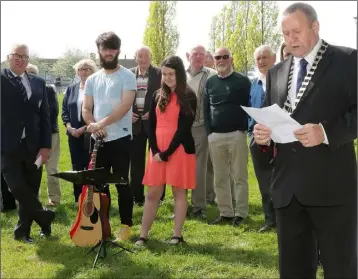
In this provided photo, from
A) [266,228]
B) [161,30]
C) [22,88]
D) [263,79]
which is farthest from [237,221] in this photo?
[161,30]

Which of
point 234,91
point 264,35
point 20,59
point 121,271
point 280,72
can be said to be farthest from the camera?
point 264,35

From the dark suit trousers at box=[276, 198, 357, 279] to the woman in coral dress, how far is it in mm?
2591

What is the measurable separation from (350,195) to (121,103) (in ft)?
10.9

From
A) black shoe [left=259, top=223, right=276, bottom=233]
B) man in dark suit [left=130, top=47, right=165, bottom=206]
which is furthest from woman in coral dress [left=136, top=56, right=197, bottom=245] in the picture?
man in dark suit [left=130, top=47, right=165, bottom=206]

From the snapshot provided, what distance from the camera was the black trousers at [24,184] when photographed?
6.05 metres

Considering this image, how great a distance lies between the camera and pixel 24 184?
6.09 meters

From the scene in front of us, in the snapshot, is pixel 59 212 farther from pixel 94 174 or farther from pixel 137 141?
pixel 94 174

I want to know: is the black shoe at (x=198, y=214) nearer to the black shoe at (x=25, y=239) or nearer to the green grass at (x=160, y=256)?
the green grass at (x=160, y=256)

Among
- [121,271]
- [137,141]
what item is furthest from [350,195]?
[137,141]

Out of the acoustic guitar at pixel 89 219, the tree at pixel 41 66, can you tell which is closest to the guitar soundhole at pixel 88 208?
the acoustic guitar at pixel 89 219

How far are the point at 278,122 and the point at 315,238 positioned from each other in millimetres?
831

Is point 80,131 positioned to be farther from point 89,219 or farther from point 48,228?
point 89,219

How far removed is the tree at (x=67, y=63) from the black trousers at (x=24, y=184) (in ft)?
9.49

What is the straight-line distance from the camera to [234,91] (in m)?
7.03
